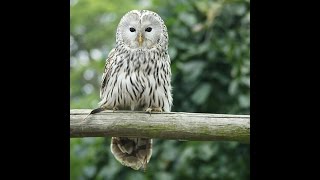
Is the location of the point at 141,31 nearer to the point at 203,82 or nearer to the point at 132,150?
the point at 132,150

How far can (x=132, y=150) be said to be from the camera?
11.6 feet

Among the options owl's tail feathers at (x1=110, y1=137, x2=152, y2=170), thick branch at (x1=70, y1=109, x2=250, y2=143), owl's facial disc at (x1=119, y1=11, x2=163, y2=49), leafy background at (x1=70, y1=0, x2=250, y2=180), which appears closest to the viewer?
thick branch at (x1=70, y1=109, x2=250, y2=143)

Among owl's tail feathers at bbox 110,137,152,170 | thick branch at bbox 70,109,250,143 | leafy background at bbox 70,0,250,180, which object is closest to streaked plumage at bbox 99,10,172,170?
owl's tail feathers at bbox 110,137,152,170

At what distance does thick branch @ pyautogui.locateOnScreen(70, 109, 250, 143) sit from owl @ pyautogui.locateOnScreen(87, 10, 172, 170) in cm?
54

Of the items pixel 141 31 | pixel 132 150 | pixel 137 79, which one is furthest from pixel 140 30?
pixel 132 150

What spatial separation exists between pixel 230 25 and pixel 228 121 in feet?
7.92

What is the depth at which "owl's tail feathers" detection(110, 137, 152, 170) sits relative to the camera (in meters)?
3.53

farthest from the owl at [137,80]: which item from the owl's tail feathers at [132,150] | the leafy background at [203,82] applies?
the leafy background at [203,82]

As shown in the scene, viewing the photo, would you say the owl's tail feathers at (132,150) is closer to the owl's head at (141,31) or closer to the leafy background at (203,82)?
the owl's head at (141,31)

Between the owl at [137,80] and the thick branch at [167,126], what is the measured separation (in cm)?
54

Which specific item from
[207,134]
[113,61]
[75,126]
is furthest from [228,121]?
[113,61]

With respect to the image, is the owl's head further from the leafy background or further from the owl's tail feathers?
the leafy background

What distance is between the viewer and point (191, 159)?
4984mm
